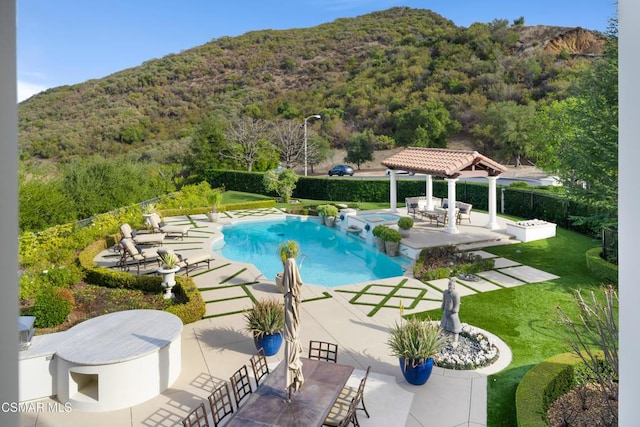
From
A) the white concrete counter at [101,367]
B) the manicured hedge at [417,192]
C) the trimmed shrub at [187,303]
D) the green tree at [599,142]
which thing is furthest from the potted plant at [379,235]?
the white concrete counter at [101,367]

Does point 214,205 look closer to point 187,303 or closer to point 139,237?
point 139,237

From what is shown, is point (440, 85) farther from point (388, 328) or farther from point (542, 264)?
point (388, 328)

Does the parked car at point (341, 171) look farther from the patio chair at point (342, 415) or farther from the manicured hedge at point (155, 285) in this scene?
the patio chair at point (342, 415)

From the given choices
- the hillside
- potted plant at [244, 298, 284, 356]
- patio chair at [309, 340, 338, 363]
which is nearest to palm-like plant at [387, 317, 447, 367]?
patio chair at [309, 340, 338, 363]

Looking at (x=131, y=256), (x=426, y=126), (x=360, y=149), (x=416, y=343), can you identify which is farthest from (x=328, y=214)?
(x=426, y=126)

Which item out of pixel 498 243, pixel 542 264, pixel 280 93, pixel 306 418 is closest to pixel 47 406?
pixel 306 418

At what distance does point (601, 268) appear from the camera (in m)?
13.6

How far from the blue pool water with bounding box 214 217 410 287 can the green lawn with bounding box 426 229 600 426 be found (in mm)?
4201

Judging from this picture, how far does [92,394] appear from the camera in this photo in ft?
23.2

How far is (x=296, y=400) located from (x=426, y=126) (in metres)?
50.8

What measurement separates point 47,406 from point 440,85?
59.7m

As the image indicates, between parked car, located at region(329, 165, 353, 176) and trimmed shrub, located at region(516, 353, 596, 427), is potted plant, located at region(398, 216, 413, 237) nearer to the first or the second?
trimmed shrub, located at region(516, 353, 596, 427)

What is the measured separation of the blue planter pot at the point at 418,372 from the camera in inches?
289

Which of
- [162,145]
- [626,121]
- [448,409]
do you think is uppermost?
[162,145]
